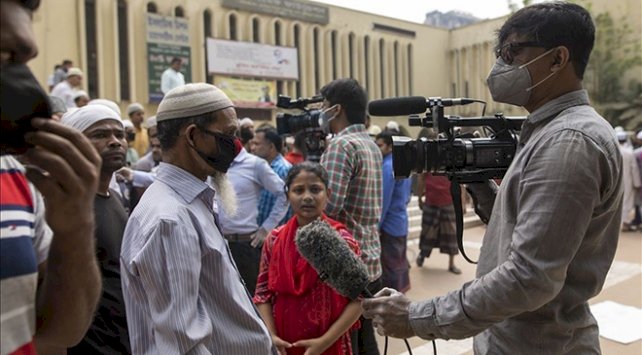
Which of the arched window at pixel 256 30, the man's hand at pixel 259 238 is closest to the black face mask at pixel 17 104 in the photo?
the man's hand at pixel 259 238

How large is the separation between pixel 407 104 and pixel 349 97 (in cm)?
128

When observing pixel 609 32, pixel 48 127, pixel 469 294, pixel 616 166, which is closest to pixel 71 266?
pixel 48 127

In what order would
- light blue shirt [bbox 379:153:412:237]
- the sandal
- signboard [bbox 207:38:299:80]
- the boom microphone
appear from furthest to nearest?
1. signboard [bbox 207:38:299:80]
2. the sandal
3. light blue shirt [bbox 379:153:412:237]
4. the boom microphone

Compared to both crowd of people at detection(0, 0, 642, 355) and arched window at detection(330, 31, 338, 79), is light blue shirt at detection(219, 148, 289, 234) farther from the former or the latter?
arched window at detection(330, 31, 338, 79)

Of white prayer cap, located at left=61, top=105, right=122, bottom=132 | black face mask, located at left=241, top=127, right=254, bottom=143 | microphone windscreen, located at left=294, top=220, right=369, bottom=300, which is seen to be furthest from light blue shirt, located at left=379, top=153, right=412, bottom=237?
microphone windscreen, located at left=294, top=220, right=369, bottom=300

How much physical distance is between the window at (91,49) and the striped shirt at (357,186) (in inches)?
Answer: 528

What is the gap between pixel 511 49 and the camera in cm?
164

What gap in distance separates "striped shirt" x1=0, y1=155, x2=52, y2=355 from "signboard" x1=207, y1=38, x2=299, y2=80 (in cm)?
1664

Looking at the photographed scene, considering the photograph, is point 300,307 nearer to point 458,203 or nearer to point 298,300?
point 298,300

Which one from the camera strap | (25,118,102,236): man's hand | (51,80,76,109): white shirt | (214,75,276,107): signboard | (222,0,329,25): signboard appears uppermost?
(222,0,329,25): signboard

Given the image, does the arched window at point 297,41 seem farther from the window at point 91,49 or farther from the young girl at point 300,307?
the young girl at point 300,307

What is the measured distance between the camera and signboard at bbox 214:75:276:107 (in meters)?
17.5

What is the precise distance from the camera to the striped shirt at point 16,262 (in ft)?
2.97

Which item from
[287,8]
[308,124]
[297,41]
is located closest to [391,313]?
[308,124]
